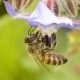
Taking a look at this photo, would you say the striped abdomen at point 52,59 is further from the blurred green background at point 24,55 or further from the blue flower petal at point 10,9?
the blue flower petal at point 10,9

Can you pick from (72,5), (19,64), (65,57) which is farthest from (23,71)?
(72,5)

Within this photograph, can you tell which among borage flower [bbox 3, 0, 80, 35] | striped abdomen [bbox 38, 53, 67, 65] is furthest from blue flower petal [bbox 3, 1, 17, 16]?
striped abdomen [bbox 38, 53, 67, 65]

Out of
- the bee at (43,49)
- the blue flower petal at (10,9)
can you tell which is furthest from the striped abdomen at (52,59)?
the blue flower petal at (10,9)

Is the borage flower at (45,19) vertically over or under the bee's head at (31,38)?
over

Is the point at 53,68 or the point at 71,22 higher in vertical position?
the point at 71,22

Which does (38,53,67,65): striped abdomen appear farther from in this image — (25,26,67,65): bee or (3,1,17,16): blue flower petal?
(3,1,17,16): blue flower petal

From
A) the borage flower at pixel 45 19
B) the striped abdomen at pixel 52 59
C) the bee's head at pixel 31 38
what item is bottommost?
the striped abdomen at pixel 52 59

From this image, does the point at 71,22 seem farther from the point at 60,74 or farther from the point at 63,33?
the point at 60,74

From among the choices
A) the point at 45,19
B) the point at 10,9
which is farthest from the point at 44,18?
the point at 10,9
